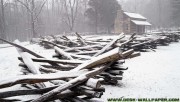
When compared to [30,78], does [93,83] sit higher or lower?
lower

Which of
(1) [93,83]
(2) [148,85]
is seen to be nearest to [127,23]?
(2) [148,85]

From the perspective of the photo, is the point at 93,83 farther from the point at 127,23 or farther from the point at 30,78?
the point at 127,23

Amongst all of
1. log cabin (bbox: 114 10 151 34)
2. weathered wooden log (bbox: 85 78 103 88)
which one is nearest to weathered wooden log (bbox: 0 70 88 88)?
weathered wooden log (bbox: 85 78 103 88)

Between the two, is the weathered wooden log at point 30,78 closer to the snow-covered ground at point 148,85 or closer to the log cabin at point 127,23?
the snow-covered ground at point 148,85

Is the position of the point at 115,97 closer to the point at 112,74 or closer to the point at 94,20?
the point at 112,74

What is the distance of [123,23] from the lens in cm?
4803

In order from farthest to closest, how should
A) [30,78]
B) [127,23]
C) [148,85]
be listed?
[127,23] < [148,85] < [30,78]

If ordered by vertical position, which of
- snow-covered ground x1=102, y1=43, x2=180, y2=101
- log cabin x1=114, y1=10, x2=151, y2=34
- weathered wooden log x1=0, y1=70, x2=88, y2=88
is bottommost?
snow-covered ground x1=102, y1=43, x2=180, y2=101

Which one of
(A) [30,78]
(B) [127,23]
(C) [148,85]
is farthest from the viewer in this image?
(B) [127,23]

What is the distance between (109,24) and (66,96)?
4561cm

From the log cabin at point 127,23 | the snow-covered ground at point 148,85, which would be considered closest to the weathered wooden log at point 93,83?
the snow-covered ground at point 148,85

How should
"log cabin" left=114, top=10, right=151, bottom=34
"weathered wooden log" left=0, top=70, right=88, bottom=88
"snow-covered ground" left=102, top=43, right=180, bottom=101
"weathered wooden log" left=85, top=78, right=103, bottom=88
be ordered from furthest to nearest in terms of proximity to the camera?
"log cabin" left=114, top=10, right=151, bottom=34
"snow-covered ground" left=102, top=43, right=180, bottom=101
"weathered wooden log" left=85, top=78, right=103, bottom=88
"weathered wooden log" left=0, top=70, right=88, bottom=88

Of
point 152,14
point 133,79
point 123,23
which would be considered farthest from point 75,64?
point 152,14

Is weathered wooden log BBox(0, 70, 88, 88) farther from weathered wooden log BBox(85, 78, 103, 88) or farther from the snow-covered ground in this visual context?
the snow-covered ground
